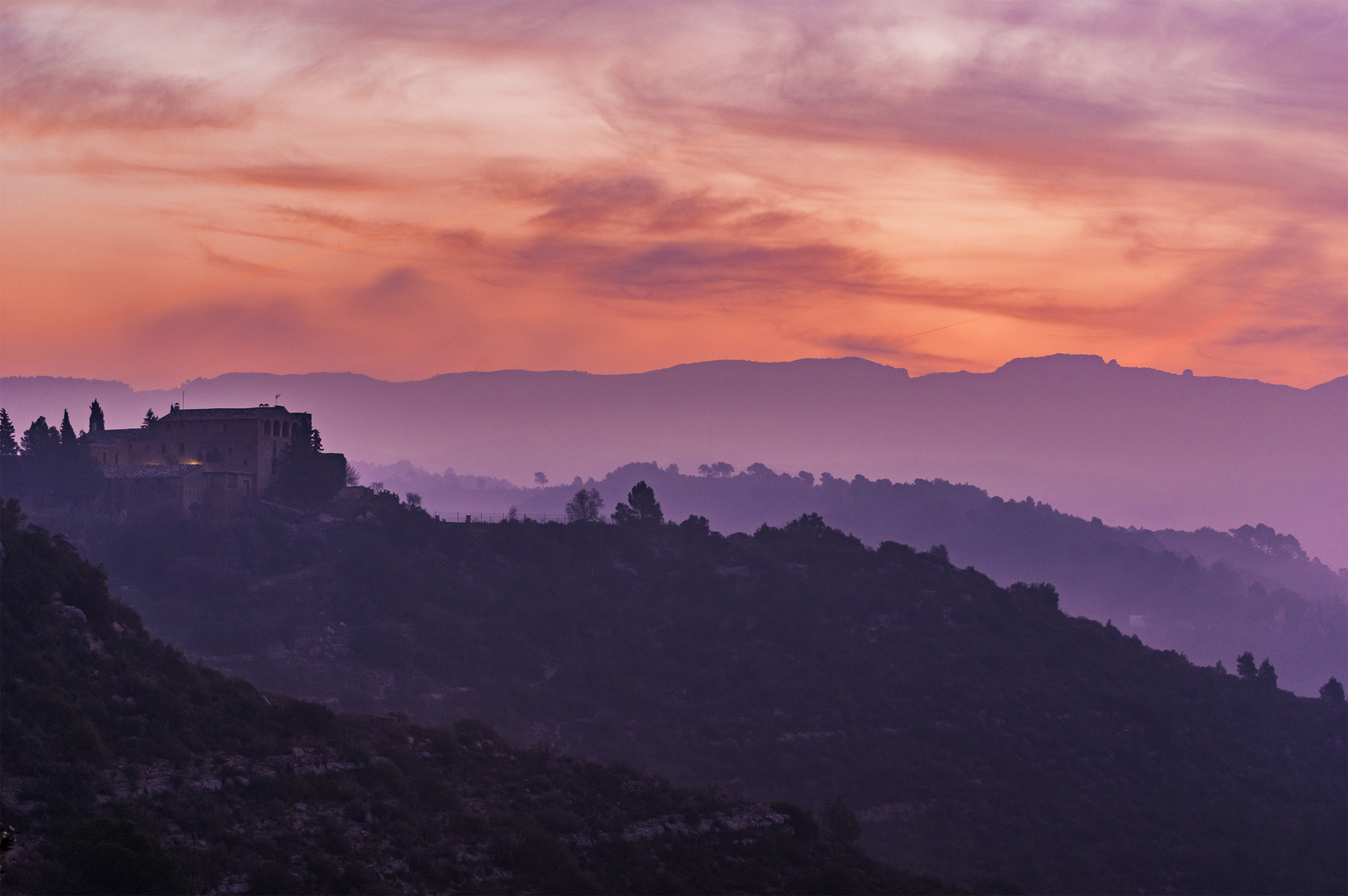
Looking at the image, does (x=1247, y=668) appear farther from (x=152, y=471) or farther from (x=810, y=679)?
(x=152, y=471)

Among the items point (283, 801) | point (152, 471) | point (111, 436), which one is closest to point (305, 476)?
point (152, 471)

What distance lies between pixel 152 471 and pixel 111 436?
318 inches

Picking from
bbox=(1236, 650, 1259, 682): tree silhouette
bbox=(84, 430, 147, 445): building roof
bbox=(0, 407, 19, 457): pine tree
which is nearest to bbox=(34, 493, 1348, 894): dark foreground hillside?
bbox=(1236, 650, 1259, 682): tree silhouette

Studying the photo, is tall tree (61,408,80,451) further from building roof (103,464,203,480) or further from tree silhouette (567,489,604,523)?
tree silhouette (567,489,604,523)

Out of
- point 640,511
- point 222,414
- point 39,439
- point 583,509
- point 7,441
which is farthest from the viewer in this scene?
point 583,509

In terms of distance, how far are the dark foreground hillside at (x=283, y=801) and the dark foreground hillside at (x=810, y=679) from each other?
21.7m

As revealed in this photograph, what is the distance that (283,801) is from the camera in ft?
131

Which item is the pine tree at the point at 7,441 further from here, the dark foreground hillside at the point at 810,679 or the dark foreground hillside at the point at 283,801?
the dark foreground hillside at the point at 283,801

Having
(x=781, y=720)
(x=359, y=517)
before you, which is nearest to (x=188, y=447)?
(x=359, y=517)

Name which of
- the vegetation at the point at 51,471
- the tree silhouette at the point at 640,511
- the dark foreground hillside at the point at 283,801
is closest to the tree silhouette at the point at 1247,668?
the tree silhouette at the point at 640,511

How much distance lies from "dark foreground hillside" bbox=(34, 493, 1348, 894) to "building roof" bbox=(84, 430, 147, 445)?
13472 millimetres

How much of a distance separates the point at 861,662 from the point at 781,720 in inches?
453

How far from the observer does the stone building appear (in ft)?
315

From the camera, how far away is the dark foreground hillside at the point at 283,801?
3375cm
